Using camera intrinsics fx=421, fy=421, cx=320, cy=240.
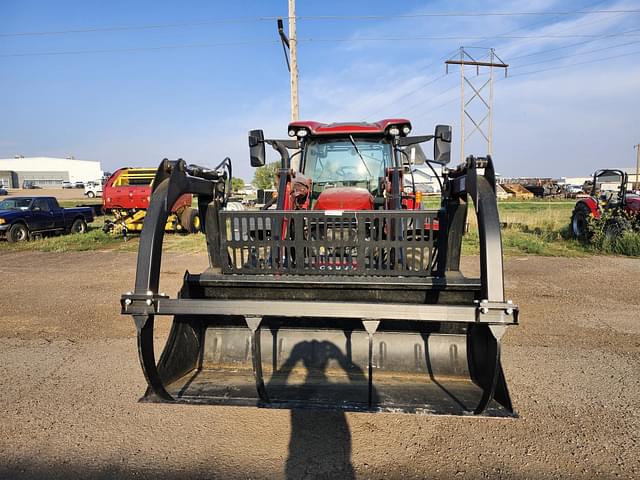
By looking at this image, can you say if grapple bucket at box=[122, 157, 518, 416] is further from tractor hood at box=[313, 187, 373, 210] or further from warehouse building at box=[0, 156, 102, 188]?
warehouse building at box=[0, 156, 102, 188]

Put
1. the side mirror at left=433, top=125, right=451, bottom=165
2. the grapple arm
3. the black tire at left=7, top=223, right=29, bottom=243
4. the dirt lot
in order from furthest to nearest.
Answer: the black tire at left=7, top=223, right=29, bottom=243
the side mirror at left=433, top=125, right=451, bottom=165
the dirt lot
the grapple arm

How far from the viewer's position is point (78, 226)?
15.2 meters

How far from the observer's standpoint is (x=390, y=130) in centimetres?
A: 474

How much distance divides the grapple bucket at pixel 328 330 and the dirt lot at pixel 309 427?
0.32 m

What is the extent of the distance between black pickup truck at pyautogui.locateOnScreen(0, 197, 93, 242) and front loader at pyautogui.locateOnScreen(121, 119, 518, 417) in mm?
12639

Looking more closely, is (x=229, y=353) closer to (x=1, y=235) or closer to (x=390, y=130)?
(x=390, y=130)

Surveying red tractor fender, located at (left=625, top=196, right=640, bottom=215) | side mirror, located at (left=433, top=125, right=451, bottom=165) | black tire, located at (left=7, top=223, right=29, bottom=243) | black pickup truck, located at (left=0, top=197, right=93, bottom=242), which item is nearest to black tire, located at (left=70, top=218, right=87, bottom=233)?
black pickup truck, located at (left=0, top=197, right=93, bottom=242)

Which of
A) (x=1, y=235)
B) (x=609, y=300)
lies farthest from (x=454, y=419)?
(x=1, y=235)

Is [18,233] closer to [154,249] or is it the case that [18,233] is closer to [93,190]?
[154,249]

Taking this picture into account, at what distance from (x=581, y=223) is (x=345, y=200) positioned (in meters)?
9.89

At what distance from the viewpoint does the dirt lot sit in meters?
2.46

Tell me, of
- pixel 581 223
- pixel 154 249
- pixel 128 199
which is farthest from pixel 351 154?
pixel 128 199

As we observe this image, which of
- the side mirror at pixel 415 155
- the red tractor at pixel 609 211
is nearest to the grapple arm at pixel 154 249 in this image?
the side mirror at pixel 415 155

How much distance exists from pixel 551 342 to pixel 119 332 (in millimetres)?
4762
